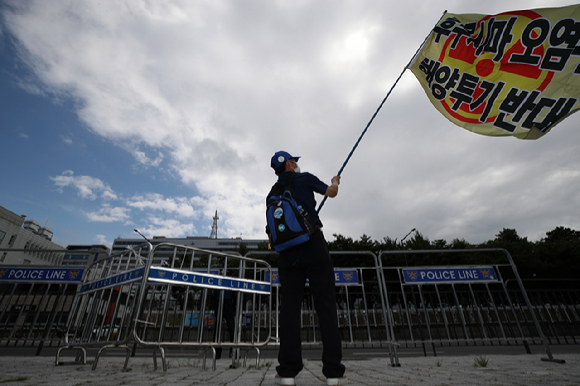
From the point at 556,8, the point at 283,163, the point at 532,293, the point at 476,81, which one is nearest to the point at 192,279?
the point at 283,163

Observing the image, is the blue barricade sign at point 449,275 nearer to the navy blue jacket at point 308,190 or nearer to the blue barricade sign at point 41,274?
the navy blue jacket at point 308,190

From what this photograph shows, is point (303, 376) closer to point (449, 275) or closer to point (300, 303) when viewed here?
point (300, 303)

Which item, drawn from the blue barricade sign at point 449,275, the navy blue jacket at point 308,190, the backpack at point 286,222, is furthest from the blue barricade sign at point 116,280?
the blue barricade sign at point 449,275

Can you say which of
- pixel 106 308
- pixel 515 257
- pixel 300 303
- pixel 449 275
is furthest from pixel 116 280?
pixel 515 257

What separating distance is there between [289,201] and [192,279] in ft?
6.16

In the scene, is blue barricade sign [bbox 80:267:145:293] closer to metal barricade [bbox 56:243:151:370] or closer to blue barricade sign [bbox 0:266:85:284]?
metal barricade [bbox 56:243:151:370]

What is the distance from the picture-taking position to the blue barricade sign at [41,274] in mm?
7250

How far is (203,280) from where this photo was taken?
12.4ft

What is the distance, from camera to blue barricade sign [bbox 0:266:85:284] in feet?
23.8

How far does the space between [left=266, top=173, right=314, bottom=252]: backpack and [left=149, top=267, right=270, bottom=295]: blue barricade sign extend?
146 cm

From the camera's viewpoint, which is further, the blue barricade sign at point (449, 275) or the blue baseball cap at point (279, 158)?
the blue barricade sign at point (449, 275)

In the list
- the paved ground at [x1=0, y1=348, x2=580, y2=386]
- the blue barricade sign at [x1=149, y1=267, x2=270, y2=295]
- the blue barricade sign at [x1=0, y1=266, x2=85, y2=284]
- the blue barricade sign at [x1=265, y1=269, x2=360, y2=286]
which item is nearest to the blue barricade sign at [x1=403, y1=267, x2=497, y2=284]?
the blue barricade sign at [x1=265, y1=269, x2=360, y2=286]

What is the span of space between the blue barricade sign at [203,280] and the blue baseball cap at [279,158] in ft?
5.73

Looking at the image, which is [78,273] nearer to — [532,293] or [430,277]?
[430,277]
